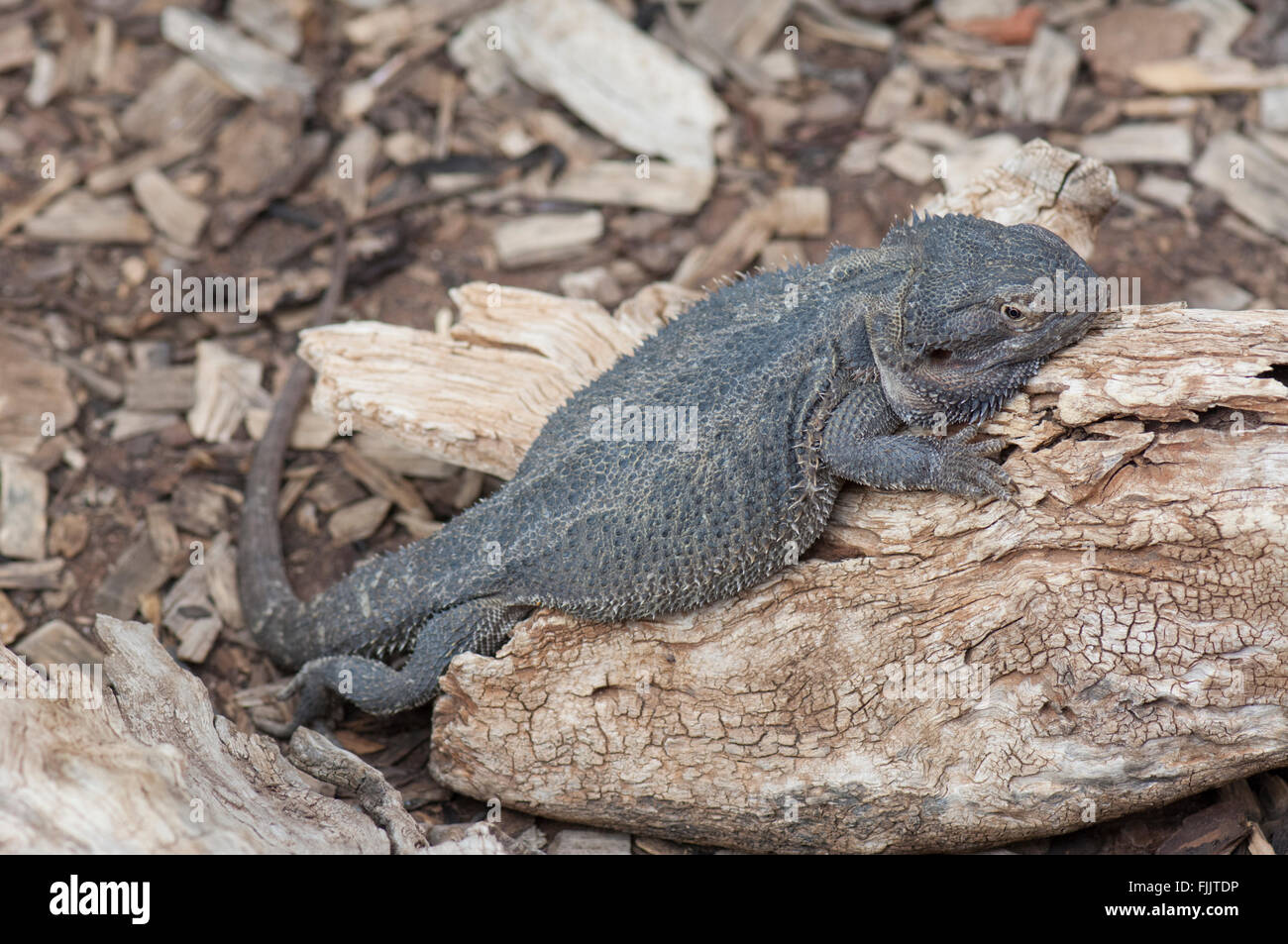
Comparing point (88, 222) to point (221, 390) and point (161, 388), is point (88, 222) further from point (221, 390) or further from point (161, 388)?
point (221, 390)

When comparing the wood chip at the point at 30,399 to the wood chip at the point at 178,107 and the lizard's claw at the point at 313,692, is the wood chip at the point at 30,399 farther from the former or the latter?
the lizard's claw at the point at 313,692

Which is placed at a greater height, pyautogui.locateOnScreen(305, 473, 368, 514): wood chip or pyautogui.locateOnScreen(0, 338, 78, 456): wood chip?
pyautogui.locateOnScreen(0, 338, 78, 456): wood chip

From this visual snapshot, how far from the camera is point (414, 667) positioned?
5.24 metres

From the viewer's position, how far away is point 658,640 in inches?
193

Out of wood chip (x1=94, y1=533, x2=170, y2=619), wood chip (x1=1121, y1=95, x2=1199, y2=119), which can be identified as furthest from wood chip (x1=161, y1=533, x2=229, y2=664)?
wood chip (x1=1121, y1=95, x2=1199, y2=119)

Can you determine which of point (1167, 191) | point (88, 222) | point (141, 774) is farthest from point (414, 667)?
point (1167, 191)

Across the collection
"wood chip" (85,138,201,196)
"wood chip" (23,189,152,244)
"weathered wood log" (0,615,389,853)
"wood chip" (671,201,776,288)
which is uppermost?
"wood chip" (85,138,201,196)

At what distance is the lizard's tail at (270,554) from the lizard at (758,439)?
25.0 inches

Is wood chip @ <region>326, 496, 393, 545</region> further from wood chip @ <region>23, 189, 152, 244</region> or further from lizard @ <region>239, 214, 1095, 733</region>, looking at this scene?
wood chip @ <region>23, 189, 152, 244</region>

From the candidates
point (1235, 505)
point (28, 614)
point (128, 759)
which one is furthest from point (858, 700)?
point (28, 614)

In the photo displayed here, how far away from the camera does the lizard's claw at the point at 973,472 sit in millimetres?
4461

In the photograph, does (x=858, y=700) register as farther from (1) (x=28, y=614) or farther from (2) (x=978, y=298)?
(1) (x=28, y=614)

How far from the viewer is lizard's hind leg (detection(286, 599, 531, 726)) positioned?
519cm

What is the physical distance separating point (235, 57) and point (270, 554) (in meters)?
4.34
